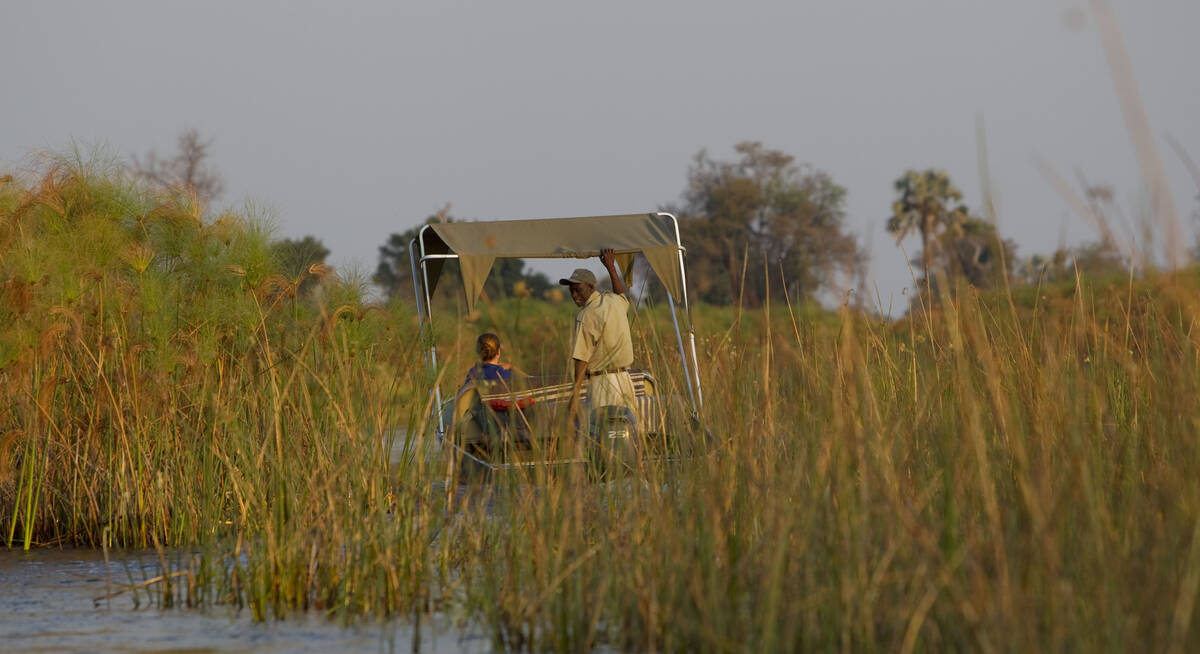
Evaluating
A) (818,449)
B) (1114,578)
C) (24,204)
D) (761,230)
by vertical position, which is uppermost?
(761,230)

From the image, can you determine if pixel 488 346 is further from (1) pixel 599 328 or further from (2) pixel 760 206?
(2) pixel 760 206

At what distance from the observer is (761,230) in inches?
1716

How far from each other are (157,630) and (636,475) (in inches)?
67.4

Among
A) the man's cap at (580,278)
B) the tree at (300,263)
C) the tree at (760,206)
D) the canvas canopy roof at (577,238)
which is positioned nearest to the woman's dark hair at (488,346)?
the canvas canopy roof at (577,238)

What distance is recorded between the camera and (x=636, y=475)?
420 cm

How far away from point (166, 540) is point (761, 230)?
38.6 metres

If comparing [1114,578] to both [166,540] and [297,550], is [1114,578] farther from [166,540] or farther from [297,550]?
[166,540]

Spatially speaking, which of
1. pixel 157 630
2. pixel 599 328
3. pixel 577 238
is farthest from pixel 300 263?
pixel 577 238

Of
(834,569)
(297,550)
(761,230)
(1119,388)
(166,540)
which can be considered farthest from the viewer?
(761,230)

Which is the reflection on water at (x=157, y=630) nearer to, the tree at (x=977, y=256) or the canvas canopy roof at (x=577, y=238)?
the tree at (x=977, y=256)

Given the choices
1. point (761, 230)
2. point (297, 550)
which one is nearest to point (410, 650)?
point (297, 550)

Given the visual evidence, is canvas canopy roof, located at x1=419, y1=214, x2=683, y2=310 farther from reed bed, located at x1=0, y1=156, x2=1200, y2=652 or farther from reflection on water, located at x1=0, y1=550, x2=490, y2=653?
reflection on water, located at x1=0, y1=550, x2=490, y2=653

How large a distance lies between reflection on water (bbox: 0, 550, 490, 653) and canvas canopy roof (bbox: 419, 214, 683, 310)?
3.79 metres

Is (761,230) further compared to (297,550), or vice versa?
(761,230)
